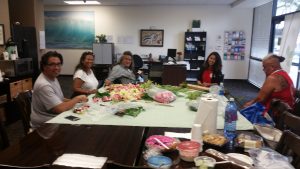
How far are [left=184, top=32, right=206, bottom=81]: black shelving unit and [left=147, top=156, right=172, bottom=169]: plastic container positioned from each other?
773cm

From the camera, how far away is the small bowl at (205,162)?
115 cm

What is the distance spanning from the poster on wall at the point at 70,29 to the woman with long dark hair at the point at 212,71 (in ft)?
19.9

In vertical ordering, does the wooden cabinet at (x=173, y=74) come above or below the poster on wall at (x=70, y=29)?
below

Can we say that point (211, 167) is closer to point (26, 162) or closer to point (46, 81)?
point (26, 162)

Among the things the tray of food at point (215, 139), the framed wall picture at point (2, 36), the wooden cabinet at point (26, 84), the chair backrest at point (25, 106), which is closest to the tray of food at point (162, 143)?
the tray of food at point (215, 139)

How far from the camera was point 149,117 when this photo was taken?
2123 millimetres

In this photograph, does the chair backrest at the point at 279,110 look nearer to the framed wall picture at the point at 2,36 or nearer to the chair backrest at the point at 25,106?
the chair backrest at the point at 25,106

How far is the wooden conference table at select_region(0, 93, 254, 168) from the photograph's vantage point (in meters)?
1.33

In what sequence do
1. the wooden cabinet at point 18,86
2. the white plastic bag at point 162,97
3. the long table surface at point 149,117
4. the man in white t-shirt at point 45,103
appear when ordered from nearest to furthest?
the long table surface at point 149,117
the man in white t-shirt at point 45,103
the white plastic bag at point 162,97
the wooden cabinet at point 18,86

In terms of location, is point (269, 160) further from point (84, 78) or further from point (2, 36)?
point (2, 36)

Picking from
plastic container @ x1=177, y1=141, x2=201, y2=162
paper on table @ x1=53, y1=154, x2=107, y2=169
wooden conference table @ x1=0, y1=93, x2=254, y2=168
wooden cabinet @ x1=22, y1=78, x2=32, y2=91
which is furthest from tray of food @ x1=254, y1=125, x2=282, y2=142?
wooden cabinet @ x1=22, y1=78, x2=32, y2=91

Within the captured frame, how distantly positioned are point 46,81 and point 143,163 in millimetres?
1462

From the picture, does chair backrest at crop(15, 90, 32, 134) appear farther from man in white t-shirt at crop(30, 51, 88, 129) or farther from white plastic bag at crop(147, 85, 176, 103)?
white plastic bag at crop(147, 85, 176, 103)

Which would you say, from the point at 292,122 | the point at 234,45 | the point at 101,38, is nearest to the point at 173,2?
the point at 234,45
